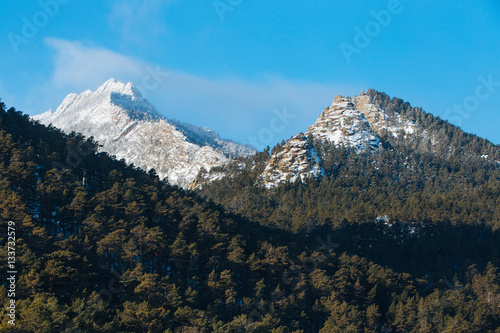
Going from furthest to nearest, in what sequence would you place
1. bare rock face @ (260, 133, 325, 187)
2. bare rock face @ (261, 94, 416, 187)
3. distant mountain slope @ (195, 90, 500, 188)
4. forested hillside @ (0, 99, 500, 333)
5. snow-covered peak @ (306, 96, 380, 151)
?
snow-covered peak @ (306, 96, 380, 151)
distant mountain slope @ (195, 90, 500, 188)
bare rock face @ (261, 94, 416, 187)
bare rock face @ (260, 133, 325, 187)
forested hillside @ (0, 99, 500, 333)

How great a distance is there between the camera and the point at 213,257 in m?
62.7

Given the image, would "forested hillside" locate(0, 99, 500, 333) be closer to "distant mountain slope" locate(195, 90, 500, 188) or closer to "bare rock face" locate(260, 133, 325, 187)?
"bare rock face" locate(260, 133, 325, 187)

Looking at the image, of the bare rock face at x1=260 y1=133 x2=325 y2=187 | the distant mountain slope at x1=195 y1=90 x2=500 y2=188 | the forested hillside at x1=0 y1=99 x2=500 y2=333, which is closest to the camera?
the forested hillside at x1=0 y1=99 x2=500 y2=333

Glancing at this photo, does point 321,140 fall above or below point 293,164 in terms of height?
above

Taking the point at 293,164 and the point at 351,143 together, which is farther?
the point at 351,143

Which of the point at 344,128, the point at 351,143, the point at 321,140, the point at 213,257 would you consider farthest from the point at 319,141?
the point at 213,257

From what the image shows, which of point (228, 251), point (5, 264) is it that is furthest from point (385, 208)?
point (5, 264)

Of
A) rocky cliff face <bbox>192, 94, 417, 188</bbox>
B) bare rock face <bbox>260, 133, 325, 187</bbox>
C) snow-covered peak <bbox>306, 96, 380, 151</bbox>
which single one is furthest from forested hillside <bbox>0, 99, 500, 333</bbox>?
snow-covered peak <bbox>306, 96, 380, 151</bbox>

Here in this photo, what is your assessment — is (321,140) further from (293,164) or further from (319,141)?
(293,164)

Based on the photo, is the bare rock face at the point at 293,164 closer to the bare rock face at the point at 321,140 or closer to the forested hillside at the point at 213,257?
the bare rock face at the point at 321,140

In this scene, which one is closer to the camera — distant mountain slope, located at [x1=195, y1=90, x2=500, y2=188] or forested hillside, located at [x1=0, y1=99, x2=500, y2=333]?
forested hillside, located at [x1=0, y1=99, x2=500, y2=333]

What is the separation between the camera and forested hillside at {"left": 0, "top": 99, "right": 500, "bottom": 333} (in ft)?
148

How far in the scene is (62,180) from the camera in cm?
6994

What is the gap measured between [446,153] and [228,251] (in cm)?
14064
